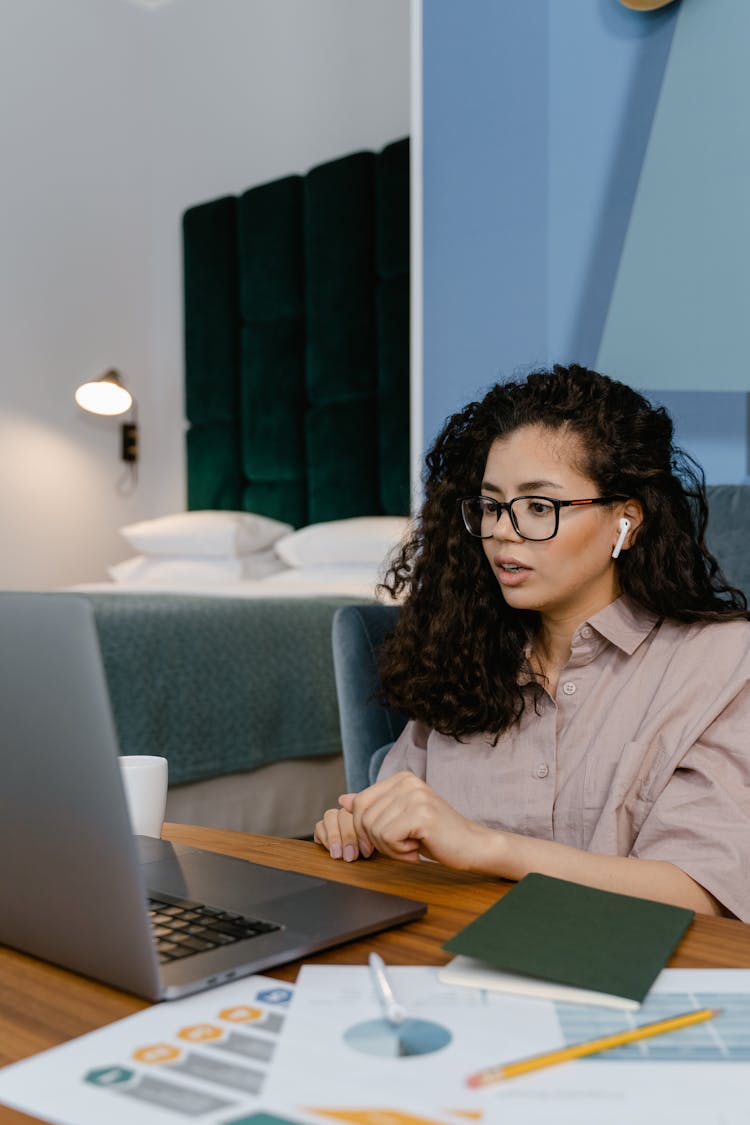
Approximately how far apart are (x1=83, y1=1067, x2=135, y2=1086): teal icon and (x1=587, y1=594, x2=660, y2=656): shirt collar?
77cm

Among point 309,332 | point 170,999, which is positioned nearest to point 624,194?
point 309,332

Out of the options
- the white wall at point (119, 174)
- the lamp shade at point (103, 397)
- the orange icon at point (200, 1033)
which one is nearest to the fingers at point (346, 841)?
the orange icon at point (200, 1033)

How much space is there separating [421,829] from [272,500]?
3155 millimetres

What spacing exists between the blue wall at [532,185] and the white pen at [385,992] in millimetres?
1634

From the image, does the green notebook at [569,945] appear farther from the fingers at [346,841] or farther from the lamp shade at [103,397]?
the lamp shade at [103,397]

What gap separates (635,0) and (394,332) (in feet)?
5.00

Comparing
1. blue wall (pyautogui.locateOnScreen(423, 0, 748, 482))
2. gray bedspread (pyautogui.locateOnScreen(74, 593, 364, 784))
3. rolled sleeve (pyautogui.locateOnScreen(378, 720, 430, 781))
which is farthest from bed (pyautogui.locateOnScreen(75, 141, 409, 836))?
rolled sleeve (pyautogui.locateOnScreen(378, 720, 430, 781))

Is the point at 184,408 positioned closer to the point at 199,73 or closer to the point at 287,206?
the point at 287,206

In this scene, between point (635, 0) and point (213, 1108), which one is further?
point (635, 0)

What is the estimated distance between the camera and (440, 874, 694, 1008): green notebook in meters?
0.62

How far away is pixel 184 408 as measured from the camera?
4391 mm

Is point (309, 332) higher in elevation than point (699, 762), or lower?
higher

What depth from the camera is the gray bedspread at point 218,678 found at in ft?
7.92

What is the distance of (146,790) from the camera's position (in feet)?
3.13
